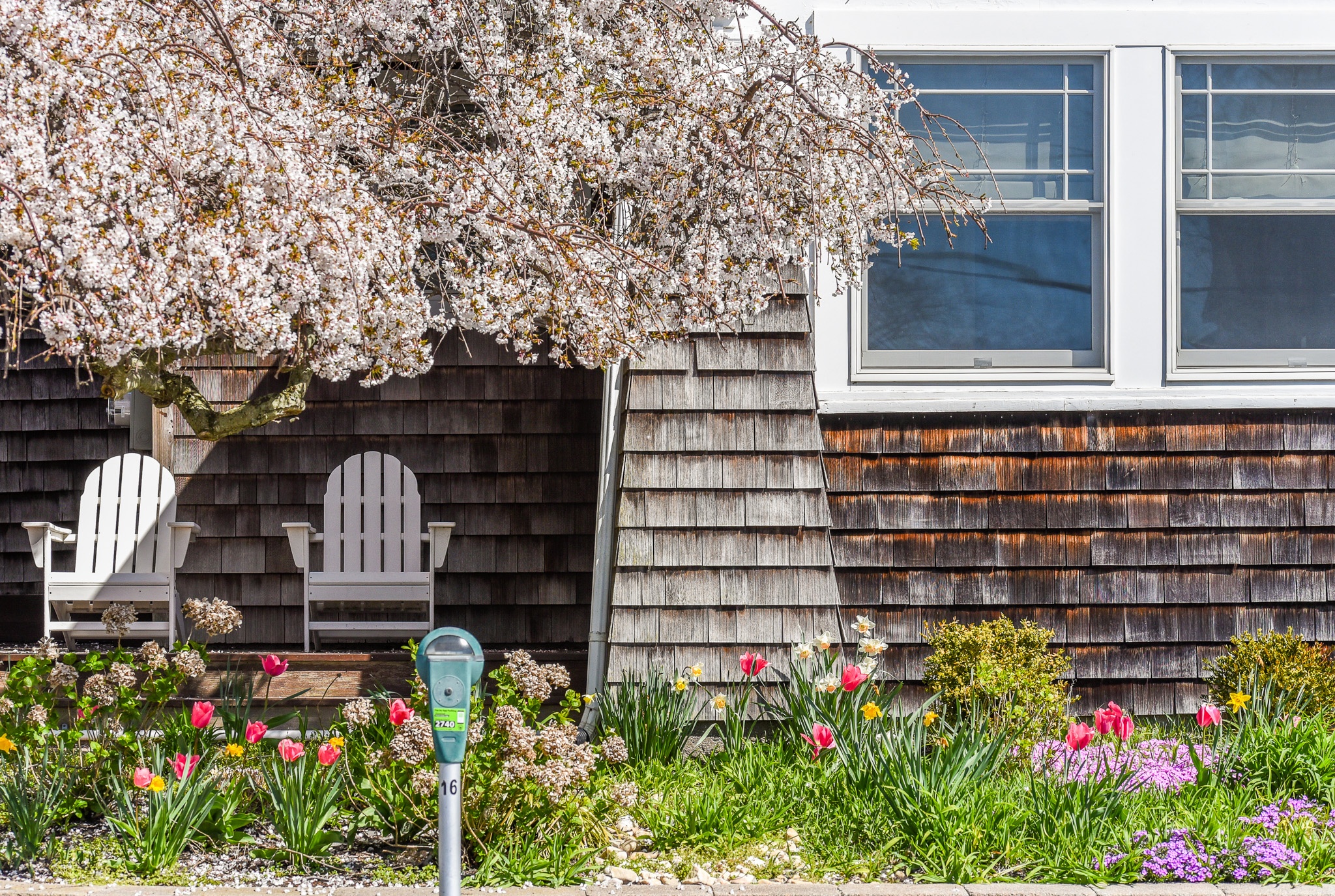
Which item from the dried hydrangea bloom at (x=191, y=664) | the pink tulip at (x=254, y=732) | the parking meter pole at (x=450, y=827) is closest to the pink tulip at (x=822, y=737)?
the parking meter pole at (x=450, y=827)

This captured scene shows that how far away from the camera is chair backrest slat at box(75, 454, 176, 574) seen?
5.09 m

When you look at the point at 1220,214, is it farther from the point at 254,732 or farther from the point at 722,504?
the point at 254,732

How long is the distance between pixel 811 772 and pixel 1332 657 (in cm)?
244

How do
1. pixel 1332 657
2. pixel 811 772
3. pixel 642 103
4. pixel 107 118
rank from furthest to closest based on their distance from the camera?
1. pixel 1332 657
2. pixel 642 103
3. pixel 811 772
4. pixel 107 118

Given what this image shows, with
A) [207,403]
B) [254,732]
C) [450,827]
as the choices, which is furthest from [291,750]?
[207,403]

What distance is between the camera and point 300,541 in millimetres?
4945

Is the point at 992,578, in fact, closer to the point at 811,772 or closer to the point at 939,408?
the point at 939,408

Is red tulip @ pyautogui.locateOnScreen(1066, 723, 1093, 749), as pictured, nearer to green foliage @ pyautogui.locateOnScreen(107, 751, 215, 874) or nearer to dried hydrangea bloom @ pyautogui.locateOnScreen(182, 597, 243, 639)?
green foliage @ pyautogui.locateOnScreen(107, 751, 215, 874)

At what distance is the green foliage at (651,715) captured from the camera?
3.60m

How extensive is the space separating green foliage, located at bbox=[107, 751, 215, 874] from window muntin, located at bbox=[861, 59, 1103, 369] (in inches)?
117

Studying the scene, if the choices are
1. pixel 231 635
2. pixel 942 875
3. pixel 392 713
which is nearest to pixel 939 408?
pixel 942 875

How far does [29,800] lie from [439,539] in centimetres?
228

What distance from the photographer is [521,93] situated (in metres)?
3.43

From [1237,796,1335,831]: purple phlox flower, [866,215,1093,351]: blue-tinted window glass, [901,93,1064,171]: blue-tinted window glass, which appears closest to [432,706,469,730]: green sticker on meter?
[1237,796,1335,831]: purple phlox flower
